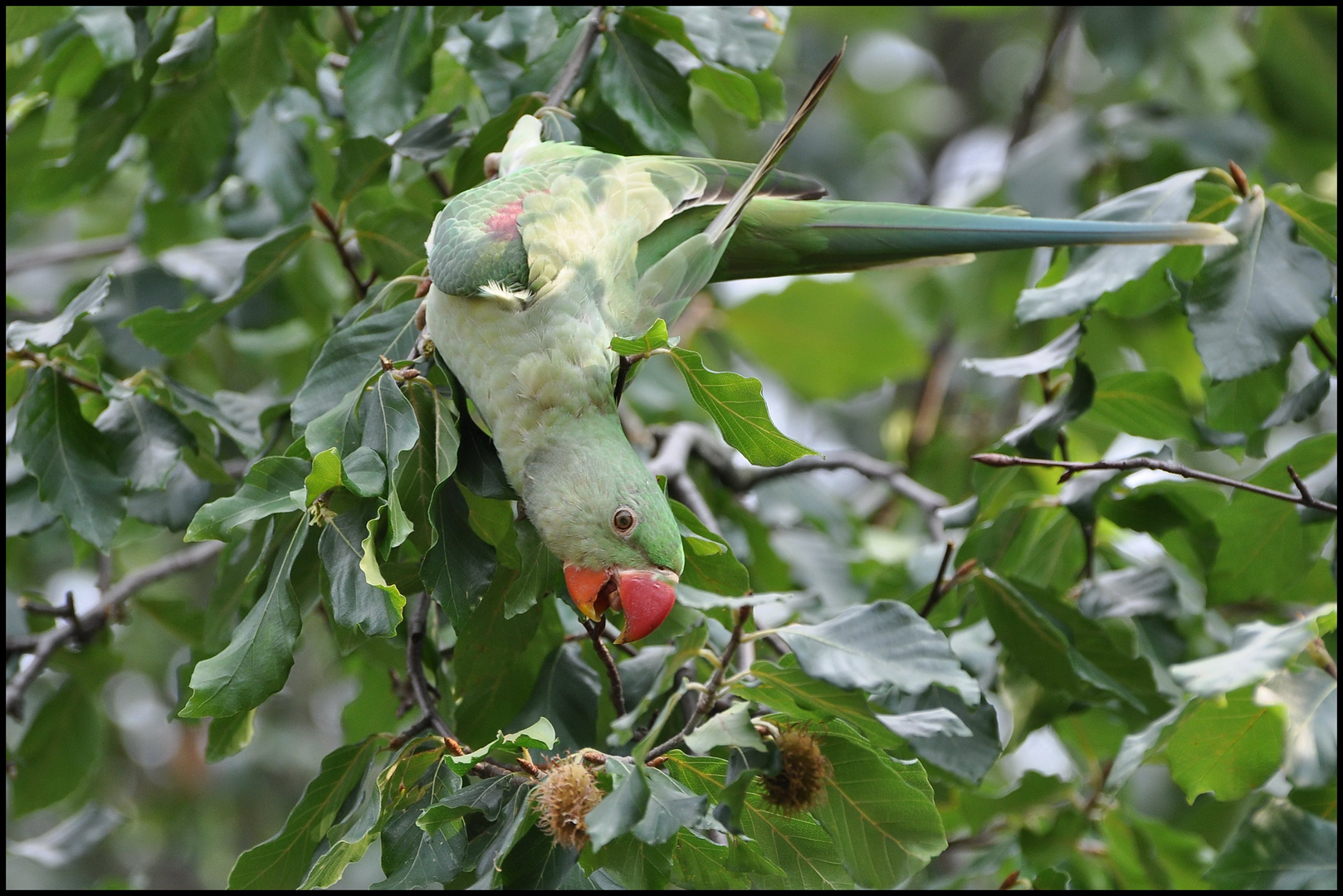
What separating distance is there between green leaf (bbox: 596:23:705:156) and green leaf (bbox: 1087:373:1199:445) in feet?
3.74

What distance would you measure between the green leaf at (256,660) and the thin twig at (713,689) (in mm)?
572

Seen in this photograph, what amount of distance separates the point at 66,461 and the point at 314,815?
0.95 metres

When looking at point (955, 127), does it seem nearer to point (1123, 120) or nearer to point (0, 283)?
point (1123, 120)

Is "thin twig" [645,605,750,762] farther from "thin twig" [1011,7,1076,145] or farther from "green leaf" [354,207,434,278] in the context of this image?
"thin twig" [1011,7,1076,145]

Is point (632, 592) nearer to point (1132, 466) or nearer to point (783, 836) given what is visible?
point (783, 836)

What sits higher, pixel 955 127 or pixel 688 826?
pixel 688 826

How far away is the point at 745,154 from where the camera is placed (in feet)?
18.8

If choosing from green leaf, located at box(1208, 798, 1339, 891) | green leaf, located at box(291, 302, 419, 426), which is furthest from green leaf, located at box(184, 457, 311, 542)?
green leaf, located at box(1208, 798, 1339, 891)

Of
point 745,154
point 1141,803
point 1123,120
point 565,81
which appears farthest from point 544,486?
point 1141,803

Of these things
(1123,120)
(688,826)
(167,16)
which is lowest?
(1123,120)

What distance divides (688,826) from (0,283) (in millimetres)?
2368

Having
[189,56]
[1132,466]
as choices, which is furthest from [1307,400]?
[189,56]

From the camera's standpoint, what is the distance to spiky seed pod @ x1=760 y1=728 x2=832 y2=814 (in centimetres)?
168

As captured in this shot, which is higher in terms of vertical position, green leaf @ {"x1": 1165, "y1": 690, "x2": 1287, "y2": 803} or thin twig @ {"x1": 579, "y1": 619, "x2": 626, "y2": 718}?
thin twig @ {"x1": 579, "y1": 619, "x2": 626, "y2": 718}
